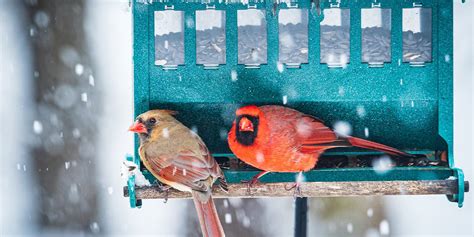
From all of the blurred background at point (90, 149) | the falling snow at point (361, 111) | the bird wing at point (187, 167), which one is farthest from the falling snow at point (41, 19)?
the falling snow at point (361, 111)

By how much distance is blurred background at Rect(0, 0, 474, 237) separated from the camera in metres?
7.21

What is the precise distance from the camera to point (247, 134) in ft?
15.9

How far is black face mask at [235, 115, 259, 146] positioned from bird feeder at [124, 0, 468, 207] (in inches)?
9.0

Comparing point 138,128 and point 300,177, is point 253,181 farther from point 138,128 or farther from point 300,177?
point 138,128

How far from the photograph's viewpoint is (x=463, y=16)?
7.71 meters

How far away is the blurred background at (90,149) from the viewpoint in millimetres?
7211

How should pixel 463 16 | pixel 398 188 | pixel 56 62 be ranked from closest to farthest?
pixel 398 188, pixel 56 62, pixel 463 16

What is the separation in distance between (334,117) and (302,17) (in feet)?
1.73

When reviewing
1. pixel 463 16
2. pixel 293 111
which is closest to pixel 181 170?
pixel 293 111

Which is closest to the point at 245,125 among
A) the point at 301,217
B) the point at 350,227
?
the point at 301,217

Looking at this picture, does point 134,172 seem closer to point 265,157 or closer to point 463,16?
point 265,157

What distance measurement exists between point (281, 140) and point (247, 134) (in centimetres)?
17

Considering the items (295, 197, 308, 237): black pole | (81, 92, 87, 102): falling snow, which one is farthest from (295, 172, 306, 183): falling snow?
(81, 92, 87, 102): falling snow

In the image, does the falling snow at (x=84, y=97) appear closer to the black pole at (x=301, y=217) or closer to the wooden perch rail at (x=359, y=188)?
the black pole at (x=301, y=217)
